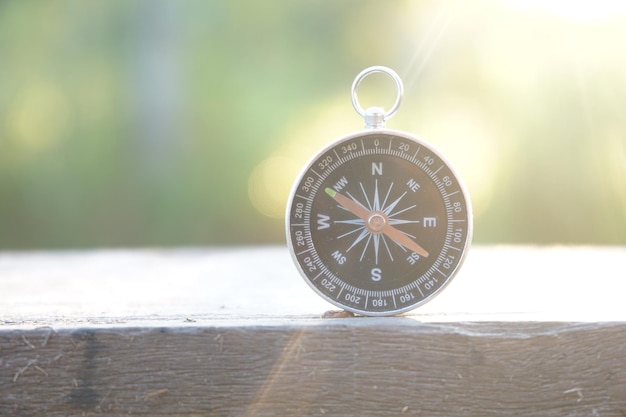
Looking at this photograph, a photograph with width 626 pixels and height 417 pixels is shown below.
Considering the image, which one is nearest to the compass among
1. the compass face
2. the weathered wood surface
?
the compass face

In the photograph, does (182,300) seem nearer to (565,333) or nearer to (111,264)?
(565,333)

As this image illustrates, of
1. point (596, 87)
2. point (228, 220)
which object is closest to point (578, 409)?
point (596, 87)

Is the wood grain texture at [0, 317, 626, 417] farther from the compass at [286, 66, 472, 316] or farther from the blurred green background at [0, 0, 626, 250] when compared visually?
the blurred green background at [0, 0, 626, 250]

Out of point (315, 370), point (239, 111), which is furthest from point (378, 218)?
point (239, 111)

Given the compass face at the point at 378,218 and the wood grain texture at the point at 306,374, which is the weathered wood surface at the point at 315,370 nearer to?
the wood grain texture at the point at 306,374

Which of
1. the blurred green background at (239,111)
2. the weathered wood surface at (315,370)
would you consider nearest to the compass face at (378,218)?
the weathered wood surface at (315,370)

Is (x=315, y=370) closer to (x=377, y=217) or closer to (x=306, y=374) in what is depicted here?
(x=306, y=374)

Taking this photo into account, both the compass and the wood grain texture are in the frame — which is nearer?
the wood grain texture
